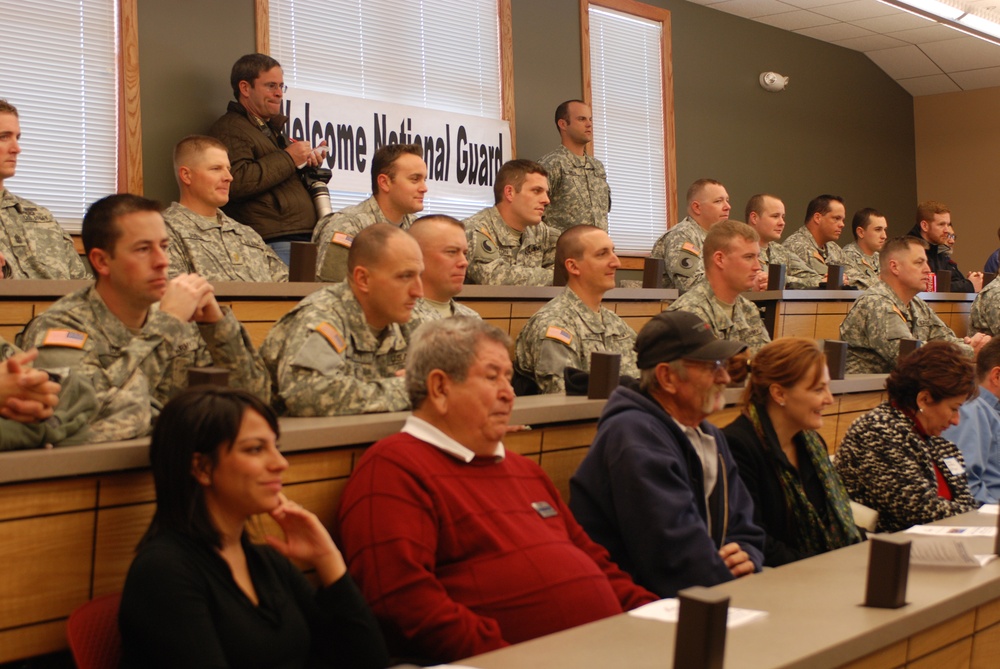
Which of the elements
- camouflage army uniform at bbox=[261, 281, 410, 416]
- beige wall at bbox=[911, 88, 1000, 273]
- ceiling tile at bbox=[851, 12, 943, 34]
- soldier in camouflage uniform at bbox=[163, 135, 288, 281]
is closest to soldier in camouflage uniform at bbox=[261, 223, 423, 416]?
camouflage army uniform at bbox=[261, 281, 410, 416]

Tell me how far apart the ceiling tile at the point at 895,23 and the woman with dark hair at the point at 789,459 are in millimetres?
6793

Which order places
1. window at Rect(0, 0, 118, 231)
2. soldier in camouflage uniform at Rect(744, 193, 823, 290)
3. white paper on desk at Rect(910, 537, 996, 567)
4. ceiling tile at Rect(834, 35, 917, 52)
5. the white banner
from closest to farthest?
white paper on desk at Rect(910, 537, 996, 567) < window at Rect(0, 0, 118, 231) < the white banner < soldier in camouflage uniform at Rect(744, 193, 823, 290) < ceiling tile at Rect(834, 35, 917, 52)

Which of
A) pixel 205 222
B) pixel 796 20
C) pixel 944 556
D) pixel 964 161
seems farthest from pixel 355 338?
pixel 964 161

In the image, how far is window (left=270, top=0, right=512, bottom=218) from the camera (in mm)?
5859

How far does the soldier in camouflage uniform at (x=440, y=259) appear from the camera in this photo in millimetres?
3609

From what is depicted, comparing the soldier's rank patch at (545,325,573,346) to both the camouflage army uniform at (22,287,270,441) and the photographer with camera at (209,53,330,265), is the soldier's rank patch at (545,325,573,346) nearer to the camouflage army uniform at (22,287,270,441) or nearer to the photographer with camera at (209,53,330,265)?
the camouflage army uniform at (22,287,270,441)

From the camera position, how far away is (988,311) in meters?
6.54

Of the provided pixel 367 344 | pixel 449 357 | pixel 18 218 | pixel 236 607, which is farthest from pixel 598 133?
pixel 236 607

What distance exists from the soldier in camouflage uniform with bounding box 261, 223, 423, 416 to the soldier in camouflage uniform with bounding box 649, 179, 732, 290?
10.2 ft

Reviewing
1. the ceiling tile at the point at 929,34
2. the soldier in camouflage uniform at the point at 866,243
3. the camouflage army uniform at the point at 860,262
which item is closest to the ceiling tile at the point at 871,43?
the ceiling tile at the point at 929,34

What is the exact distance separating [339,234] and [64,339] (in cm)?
194

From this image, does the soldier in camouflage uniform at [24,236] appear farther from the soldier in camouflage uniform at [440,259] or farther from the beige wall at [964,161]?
the beige wall at [964,161]

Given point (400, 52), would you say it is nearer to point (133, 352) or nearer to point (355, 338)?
point (355, 338)

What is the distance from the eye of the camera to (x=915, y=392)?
3160 millimetres
